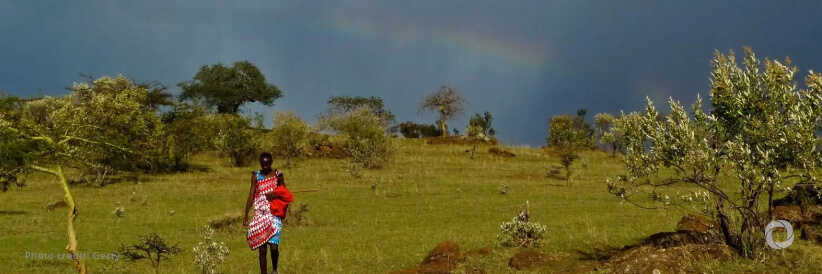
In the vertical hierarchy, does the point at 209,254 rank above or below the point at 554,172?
below

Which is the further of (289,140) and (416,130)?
(416,130)

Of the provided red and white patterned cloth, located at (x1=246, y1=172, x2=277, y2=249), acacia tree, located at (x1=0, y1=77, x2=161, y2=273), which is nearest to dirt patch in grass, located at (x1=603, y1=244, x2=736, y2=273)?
red and white patterned cloth, located at (x1=246, y1=172, x2=277, y2=249)

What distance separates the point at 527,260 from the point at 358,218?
45.6 feet

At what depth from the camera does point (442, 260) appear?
13.8 metres

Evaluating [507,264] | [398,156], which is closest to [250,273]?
[507,264]


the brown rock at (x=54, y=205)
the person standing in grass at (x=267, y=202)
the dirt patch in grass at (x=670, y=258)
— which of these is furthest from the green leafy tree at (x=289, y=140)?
the dirt patch in grass at (x=670, y=258)

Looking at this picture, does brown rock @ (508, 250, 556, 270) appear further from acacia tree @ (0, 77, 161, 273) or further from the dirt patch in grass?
acacia tree @ (0, 77, 161, 273)

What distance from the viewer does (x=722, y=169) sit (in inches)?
488

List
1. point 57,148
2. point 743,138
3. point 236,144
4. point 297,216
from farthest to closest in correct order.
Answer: point 236,144 < point 297,216 < point 743,138 < point 57,148

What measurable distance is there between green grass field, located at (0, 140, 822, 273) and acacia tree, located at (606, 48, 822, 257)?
1257 millimetres

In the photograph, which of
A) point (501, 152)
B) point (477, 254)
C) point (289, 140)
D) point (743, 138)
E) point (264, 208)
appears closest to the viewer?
point (264, 208)

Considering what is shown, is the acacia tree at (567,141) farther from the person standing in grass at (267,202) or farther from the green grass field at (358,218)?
the person standing in grass at (267,202)

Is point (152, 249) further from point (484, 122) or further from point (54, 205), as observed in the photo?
point (484, 122)

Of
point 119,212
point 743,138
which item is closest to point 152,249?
point 743,138
